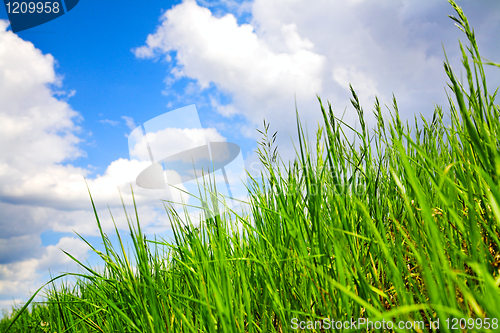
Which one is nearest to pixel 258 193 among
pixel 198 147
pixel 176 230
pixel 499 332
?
pixel 176 230

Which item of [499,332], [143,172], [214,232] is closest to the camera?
[499,332]

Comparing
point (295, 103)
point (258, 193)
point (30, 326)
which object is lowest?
point (30, 326)

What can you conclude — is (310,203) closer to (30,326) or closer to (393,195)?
(393,195)

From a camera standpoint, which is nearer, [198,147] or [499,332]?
[499,332]

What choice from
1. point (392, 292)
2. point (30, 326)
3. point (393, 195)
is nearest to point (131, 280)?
point (392, 292)

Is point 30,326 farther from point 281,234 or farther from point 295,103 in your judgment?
point 295,103

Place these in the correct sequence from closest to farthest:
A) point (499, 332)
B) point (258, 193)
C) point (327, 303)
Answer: point (499, 332) < point (327, 303) < point (258, 193)

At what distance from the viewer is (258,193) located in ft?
6.30

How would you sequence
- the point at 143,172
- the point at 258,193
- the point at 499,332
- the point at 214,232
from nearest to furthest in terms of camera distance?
1. the point at 499,332
2. the point at 214,232
3. the point at 258,193
4. the point at 143,172

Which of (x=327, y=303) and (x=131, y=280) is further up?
(x=131, y=280)

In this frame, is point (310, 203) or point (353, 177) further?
point (353, 177)

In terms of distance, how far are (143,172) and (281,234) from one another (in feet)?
12.3

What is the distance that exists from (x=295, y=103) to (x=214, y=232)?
744 mm

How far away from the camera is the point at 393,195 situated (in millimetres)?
1500
